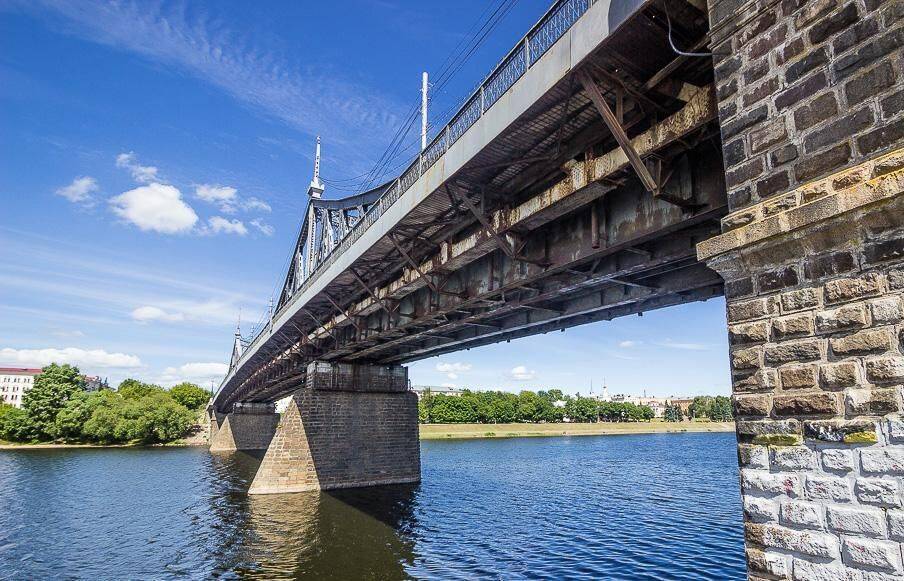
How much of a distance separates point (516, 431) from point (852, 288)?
374 feet

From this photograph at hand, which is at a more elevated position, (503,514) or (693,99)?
(693,99)

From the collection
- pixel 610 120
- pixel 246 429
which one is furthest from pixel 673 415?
pixel 610 120

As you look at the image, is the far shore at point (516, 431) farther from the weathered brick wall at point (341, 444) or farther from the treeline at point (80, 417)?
the weathered brick wall at point (341, 444)

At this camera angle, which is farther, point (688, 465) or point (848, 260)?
point (688, 465)

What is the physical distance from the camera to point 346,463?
30938 mm

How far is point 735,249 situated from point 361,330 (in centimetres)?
2168

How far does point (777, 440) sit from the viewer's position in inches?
210

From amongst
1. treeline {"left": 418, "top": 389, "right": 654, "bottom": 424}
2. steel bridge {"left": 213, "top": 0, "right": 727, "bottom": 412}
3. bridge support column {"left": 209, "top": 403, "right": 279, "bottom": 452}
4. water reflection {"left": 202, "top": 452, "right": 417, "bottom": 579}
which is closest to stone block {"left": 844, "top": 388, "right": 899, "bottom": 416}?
steel bridge {"left": 213, "top": 0, "right": 727, "bottom": 412}

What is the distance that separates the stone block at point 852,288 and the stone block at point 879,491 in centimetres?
156

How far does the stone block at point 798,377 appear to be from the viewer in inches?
203

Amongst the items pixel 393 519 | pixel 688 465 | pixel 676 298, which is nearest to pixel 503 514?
pixel 393 519

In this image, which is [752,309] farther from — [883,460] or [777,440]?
[883,460]

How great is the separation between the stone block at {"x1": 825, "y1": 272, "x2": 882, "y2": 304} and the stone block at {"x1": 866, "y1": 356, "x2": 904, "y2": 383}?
56 centimetres

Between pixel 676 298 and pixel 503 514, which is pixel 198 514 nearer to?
pixel 503 514
